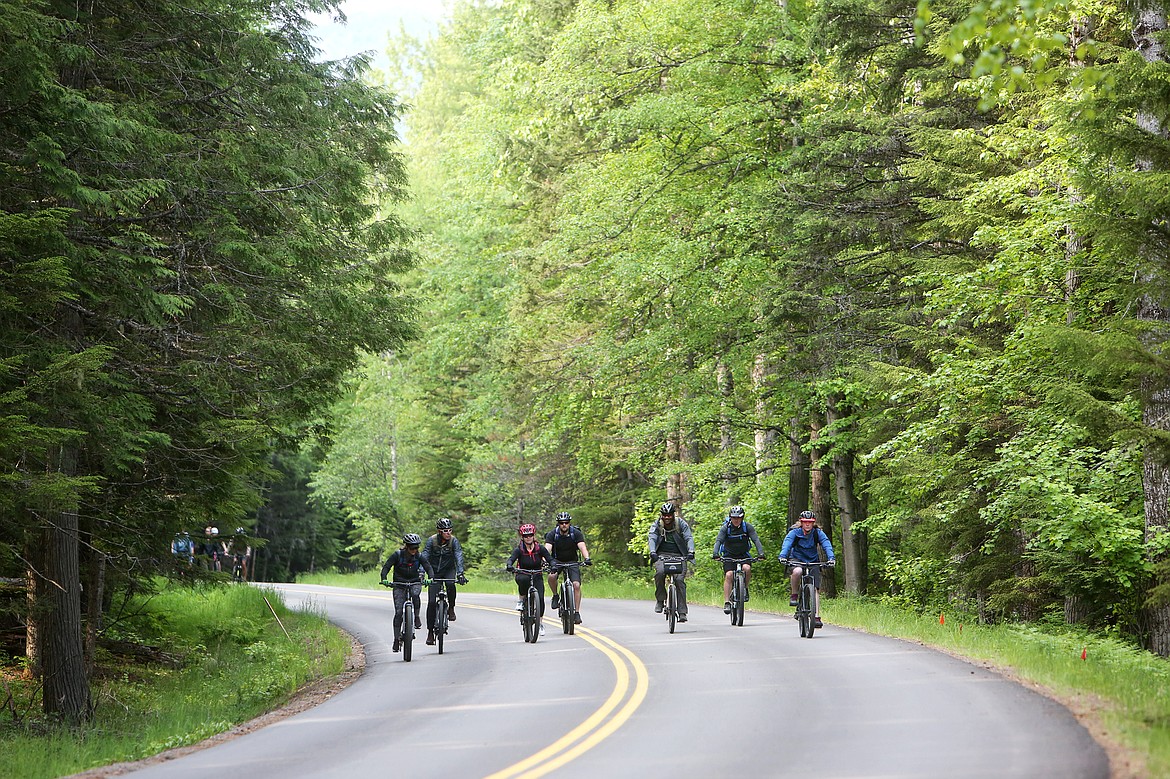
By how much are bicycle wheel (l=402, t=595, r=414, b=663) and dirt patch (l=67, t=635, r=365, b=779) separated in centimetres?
65

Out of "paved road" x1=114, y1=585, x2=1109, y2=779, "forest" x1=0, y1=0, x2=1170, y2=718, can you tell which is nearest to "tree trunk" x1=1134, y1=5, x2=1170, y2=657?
"forest" x1=0, y1=0, x2=1170, y2=718

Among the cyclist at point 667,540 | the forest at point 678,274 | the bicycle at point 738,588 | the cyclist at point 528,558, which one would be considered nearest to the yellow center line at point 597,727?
the cyclist at point 528,558

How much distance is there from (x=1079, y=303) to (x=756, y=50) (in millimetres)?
10851

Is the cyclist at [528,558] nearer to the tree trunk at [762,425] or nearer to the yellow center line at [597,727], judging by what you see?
the yellow center line at [597,727]

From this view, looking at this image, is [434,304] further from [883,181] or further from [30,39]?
[30,39]

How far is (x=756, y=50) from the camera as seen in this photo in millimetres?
23297

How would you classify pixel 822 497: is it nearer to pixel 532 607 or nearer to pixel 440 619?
pixel 532 607

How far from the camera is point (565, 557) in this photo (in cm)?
1739

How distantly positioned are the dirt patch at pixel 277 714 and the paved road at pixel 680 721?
0.26 meters

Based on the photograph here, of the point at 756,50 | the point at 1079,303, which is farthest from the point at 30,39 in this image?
the point at 756,50

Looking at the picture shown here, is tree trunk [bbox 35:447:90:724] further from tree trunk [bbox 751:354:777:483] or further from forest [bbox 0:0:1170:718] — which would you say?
tree trunk [bbox 751:354:777:483]

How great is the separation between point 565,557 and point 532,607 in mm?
994

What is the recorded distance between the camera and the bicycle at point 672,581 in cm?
1717

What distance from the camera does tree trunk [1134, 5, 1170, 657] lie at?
12.3 m
